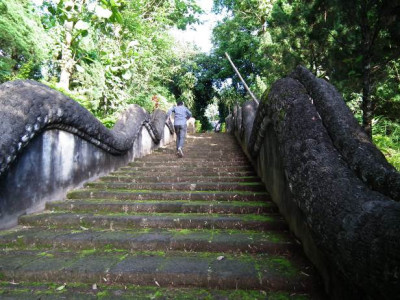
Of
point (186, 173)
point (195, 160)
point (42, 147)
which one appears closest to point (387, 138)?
point (195, 160)

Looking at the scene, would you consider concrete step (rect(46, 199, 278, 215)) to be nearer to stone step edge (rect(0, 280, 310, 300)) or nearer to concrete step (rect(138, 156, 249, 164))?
stone step edge (rect(0, 280, 310, 300))

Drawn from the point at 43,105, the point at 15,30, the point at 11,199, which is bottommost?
the point at 11,199

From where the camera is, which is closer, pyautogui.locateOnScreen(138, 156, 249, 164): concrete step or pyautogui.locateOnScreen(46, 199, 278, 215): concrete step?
pyautogui.locateOnScreen(46, 199, 278, 215): concrete step

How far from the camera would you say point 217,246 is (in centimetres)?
264

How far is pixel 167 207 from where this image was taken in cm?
361

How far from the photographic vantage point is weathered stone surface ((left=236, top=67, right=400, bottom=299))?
1221 millimetres

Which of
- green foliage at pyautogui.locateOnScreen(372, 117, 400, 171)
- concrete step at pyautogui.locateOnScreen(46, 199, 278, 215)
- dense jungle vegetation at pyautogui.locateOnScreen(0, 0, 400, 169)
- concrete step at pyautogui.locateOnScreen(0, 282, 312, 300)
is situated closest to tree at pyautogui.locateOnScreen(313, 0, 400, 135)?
dense jungle vegetation at pyautogui.locateOnScreen(0, 0, 400, 169)

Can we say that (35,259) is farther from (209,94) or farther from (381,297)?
(209,94)

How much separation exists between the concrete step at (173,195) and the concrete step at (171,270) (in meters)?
1.37

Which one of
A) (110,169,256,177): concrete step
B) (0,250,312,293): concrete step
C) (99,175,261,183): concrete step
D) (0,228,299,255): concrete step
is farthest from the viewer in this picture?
(110,169,256,177): concrete step

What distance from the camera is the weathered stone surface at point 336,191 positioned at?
122 centimetres

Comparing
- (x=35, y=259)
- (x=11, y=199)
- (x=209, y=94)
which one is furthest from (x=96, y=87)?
(x=209, y=94)

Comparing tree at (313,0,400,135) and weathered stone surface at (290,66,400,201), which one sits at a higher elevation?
tree at (313,0,400,135)

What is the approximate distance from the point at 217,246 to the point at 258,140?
2156 mm
